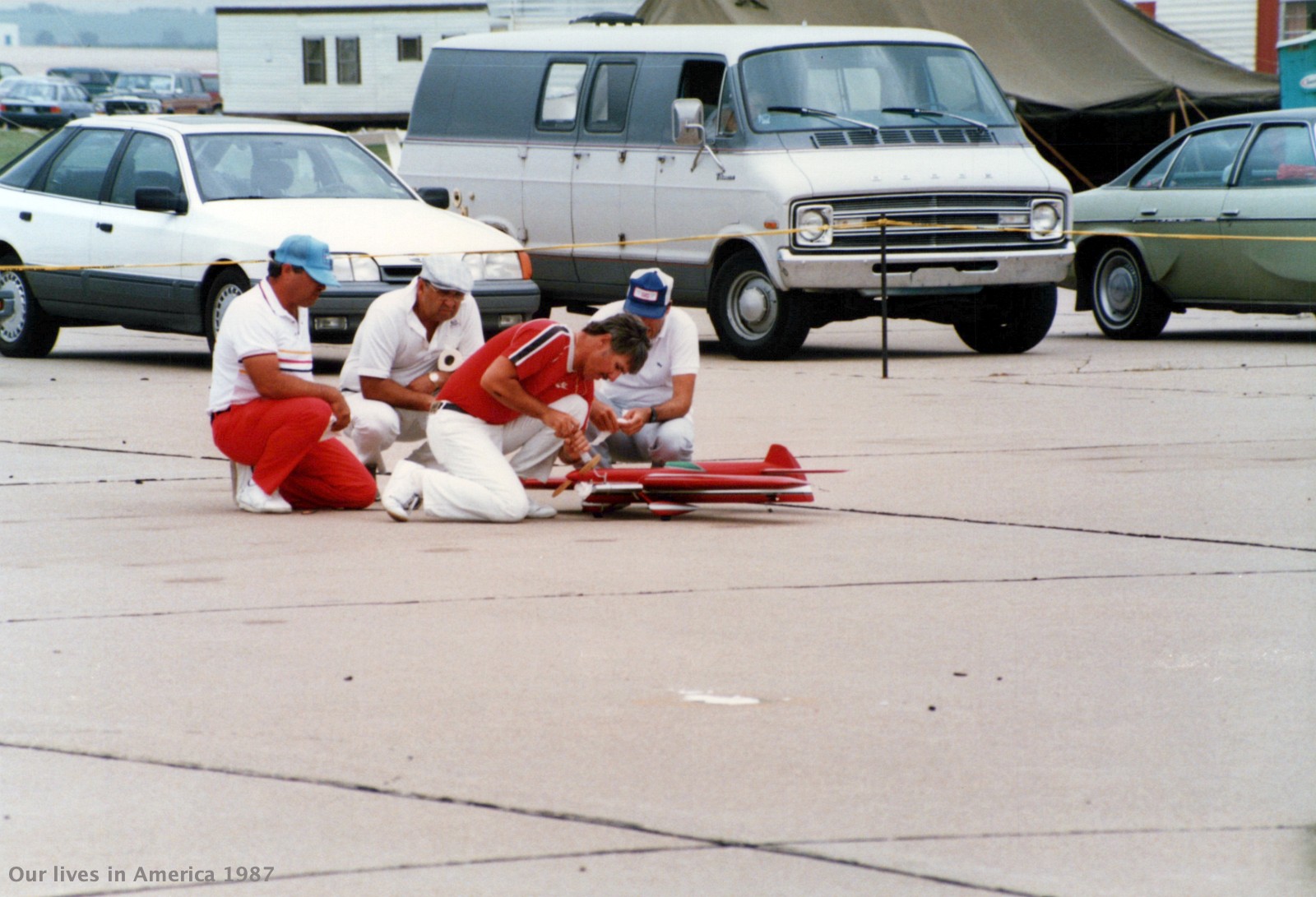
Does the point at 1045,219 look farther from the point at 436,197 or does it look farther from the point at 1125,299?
the point at 436,197

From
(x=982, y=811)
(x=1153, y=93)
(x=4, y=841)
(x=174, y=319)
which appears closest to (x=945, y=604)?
(x=982, y=811)

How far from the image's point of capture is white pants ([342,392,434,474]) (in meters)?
8.55

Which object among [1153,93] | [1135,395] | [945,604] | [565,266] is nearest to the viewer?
[945,604]

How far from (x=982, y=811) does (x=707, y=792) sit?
1.84 ft

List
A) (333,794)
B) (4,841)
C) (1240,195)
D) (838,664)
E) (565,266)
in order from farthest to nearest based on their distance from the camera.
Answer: (565,266), (1240,195), (838,664), (333,794), (4,841)

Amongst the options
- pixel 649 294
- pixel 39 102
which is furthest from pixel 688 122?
pixel 39 102

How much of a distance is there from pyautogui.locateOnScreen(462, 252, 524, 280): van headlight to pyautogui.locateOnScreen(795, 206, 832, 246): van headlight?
199 cm

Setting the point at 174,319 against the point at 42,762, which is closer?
the point at 42,762

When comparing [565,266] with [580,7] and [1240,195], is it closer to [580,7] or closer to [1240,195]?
[1240,195]

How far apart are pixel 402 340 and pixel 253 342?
923mm

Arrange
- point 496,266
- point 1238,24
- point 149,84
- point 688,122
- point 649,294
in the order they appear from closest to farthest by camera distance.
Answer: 1. point 649,294
2. point 496,266
3. point 688,122
4. point 1238,24
5. point 149,84

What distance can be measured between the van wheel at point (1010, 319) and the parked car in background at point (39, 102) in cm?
3844

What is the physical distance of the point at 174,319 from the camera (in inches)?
516

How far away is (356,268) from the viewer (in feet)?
40.8
